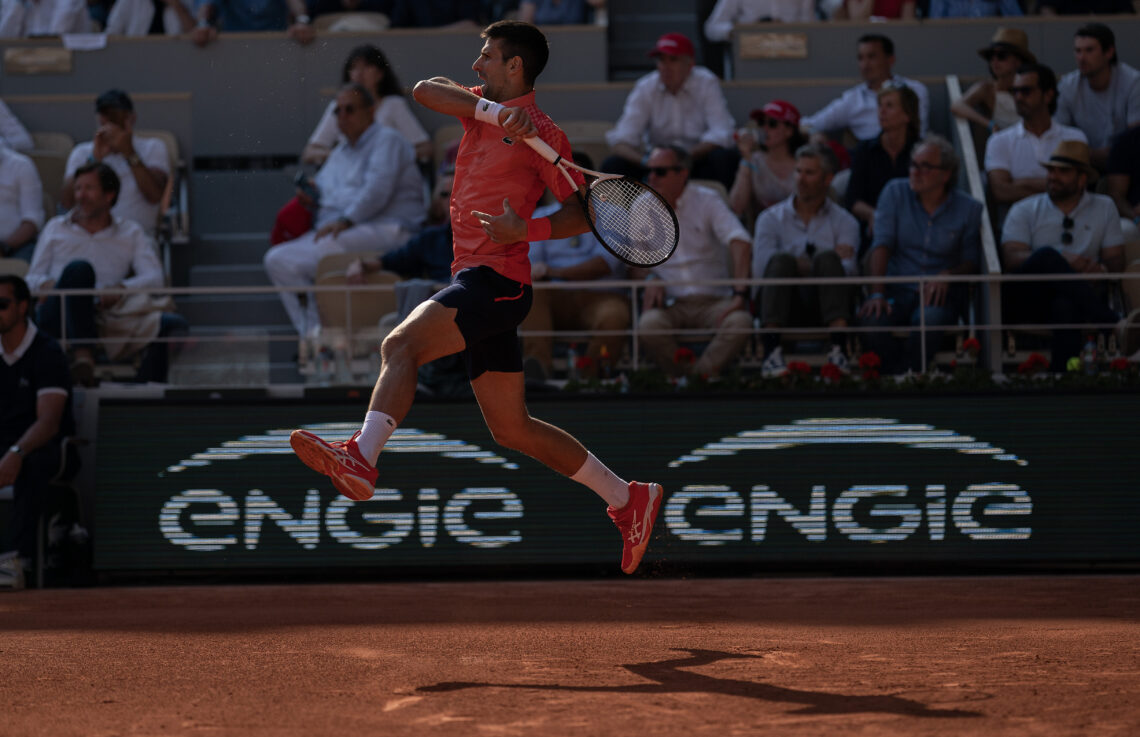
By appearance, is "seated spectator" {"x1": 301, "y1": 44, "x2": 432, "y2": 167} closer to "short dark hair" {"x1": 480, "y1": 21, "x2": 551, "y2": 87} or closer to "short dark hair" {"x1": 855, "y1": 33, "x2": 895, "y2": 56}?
"short dark hair" {"x1": 855, "y1": 33, "x2": 895, "y2": 56}

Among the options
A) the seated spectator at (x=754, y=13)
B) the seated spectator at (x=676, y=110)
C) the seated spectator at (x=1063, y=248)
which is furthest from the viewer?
the seated spectator at (x=754, y=13)

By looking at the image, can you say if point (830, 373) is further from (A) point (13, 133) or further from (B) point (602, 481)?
(A) point (13, 133)

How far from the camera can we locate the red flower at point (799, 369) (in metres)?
8.41

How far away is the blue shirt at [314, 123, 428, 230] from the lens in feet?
33.2

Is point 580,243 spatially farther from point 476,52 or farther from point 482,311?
point 482,311

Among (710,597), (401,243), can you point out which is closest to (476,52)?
(401,243)

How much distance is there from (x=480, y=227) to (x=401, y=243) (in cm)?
485

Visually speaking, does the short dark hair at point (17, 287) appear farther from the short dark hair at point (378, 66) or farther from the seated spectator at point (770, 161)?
the seated spectator at point (770, 161)

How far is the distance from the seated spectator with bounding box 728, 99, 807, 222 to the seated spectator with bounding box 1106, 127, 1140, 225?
2.25 meters

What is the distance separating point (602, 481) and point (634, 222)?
1.10 meters

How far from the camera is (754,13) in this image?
12320 millimetres

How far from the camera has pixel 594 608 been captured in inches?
268

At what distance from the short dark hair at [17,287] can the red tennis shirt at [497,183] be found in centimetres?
407

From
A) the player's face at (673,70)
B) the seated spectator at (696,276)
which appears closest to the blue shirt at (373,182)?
the seated spectator at (696,276)
